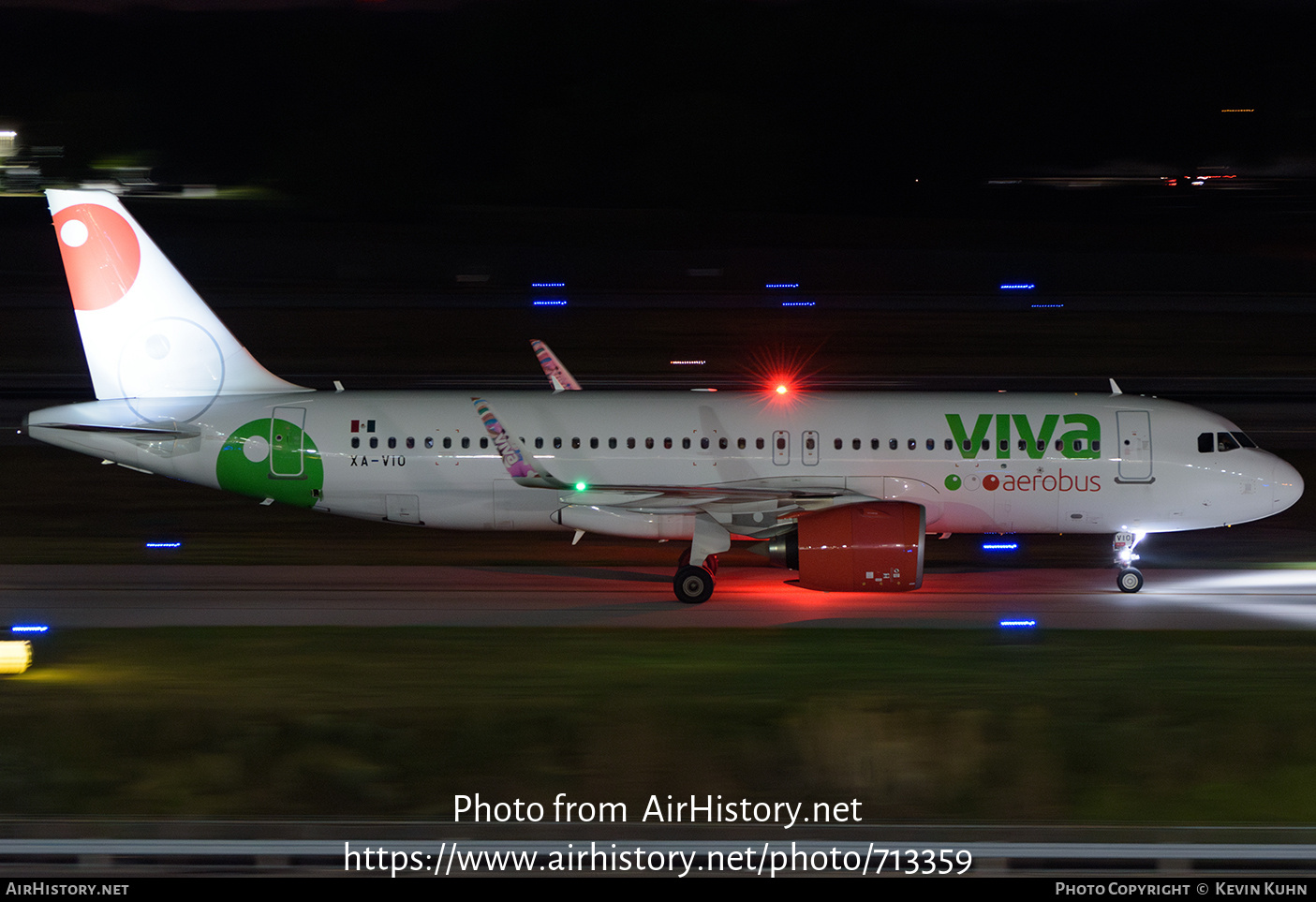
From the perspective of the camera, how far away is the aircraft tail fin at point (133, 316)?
24.5 m

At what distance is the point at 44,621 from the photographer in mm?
21156

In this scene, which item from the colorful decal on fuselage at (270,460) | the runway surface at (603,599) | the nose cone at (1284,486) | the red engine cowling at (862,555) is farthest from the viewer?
the colorful decal on fuselage at (270,460)

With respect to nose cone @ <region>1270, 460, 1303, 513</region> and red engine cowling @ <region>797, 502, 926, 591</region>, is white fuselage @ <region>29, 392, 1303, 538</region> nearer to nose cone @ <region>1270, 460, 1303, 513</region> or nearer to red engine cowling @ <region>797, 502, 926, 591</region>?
nose cone @ <region>1270, 460, 1303, 513</region>

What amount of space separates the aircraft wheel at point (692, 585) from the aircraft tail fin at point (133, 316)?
8.80 meters

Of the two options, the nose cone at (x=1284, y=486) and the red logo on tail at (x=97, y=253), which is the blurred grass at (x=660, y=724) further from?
the red logo on tail at (x=97, y=253)

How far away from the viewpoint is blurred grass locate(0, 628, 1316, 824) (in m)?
14.8

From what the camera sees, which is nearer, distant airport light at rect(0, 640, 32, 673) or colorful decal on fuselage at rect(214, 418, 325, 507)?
distant airport light at rect(0, 640, 32, 673)

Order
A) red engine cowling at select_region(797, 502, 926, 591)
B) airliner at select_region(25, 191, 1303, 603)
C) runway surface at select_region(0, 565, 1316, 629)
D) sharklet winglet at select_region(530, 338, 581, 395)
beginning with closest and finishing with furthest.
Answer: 1. runway surface at select_region(0, 565, 1316, 629)
2. red engine cowling at select_region(797, 502, 926, 591)
3. airliner at select_region(25, 191, 1303, 603)
4. sharklet winglet at select_region(530, 338, 581, 395)

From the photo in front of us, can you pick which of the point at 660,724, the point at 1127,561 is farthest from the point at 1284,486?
the point at 660,724

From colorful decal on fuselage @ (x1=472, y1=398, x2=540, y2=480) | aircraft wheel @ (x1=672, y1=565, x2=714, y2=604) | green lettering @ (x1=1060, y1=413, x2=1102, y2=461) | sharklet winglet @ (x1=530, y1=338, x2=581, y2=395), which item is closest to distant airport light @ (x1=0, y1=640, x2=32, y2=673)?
colorful decal on fuselage @ (x1=472, y1=398, x2=540, y2=480)

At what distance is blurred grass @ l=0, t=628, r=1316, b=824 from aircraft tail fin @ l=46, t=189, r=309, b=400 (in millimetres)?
6119

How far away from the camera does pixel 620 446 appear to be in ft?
80.1

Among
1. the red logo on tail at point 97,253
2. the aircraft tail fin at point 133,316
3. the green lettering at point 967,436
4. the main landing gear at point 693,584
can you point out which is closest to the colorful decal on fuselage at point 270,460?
the aircraft tail fin at point 133,316

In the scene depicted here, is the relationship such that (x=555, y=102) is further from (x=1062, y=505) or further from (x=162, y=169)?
(x=1062, y=505)
